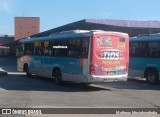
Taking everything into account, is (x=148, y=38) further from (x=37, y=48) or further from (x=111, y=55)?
(x=37, y=48)

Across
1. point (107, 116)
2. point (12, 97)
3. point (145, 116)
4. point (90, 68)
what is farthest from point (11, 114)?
point (90, 68)

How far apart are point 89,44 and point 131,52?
6.72 m

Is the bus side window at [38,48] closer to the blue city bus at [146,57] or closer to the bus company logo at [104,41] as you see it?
the blue city bus at [146,57]

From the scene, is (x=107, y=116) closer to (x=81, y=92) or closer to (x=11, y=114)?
(x=11, y=114)

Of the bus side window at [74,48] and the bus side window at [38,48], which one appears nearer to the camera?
the bus side window at [74,48]

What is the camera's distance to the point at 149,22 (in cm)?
3506

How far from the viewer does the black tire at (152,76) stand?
21.9 m

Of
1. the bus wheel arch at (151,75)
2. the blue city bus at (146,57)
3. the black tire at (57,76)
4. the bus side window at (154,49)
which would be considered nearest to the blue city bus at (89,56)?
the black tire at (57,76)

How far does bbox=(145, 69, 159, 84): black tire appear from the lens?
2189cm

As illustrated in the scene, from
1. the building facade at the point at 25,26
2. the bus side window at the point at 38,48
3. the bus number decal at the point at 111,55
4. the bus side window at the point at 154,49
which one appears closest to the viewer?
the bus number decal at the point at 111,55

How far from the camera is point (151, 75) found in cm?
2231

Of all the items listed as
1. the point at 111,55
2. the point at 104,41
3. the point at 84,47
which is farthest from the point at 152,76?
the point at 84,47

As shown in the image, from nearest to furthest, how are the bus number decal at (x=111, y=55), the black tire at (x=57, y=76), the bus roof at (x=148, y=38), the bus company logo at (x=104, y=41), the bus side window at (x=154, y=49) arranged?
the bus company logo at (x=104, y=41)
the bus number decal at (x=111, y=55)
the black tire at (x=57, y=76)
the bus side window at (x=154, y=49)
the bus roof at (x=148, y=38)

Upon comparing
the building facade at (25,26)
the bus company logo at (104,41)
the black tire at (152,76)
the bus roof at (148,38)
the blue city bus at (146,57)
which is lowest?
the black tire at (152,76)
